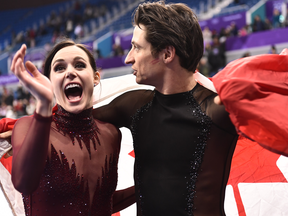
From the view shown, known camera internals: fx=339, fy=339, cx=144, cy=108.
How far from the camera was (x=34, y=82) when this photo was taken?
1.31m

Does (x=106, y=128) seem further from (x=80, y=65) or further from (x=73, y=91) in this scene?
Answer: (x=80, y=65)

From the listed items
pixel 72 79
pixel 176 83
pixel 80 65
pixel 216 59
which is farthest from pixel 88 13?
pixel 176 83

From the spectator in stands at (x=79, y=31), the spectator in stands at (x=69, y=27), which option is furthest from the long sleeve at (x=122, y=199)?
the spectator in stands at (x=69, y=27)

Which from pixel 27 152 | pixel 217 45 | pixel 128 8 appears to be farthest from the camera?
pixel 128 8

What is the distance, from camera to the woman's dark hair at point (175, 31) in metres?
1.70

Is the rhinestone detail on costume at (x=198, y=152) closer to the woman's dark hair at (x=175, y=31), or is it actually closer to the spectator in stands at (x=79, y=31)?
the woman's dark hair at (x=175, y=31)

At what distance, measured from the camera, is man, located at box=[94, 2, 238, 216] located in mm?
1644

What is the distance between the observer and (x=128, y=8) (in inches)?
687

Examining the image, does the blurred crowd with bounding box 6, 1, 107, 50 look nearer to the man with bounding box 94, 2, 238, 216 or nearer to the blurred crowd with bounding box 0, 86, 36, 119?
the blurred crowd with bounding box 0, 86, 36, 119

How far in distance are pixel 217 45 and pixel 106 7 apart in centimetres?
1012

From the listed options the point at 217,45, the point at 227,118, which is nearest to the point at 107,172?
the point at 227,118

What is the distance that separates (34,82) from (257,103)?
2.99ft

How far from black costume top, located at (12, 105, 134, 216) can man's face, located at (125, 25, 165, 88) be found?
372 millimetres

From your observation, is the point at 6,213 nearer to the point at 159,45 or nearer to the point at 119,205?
the point at 119,205
